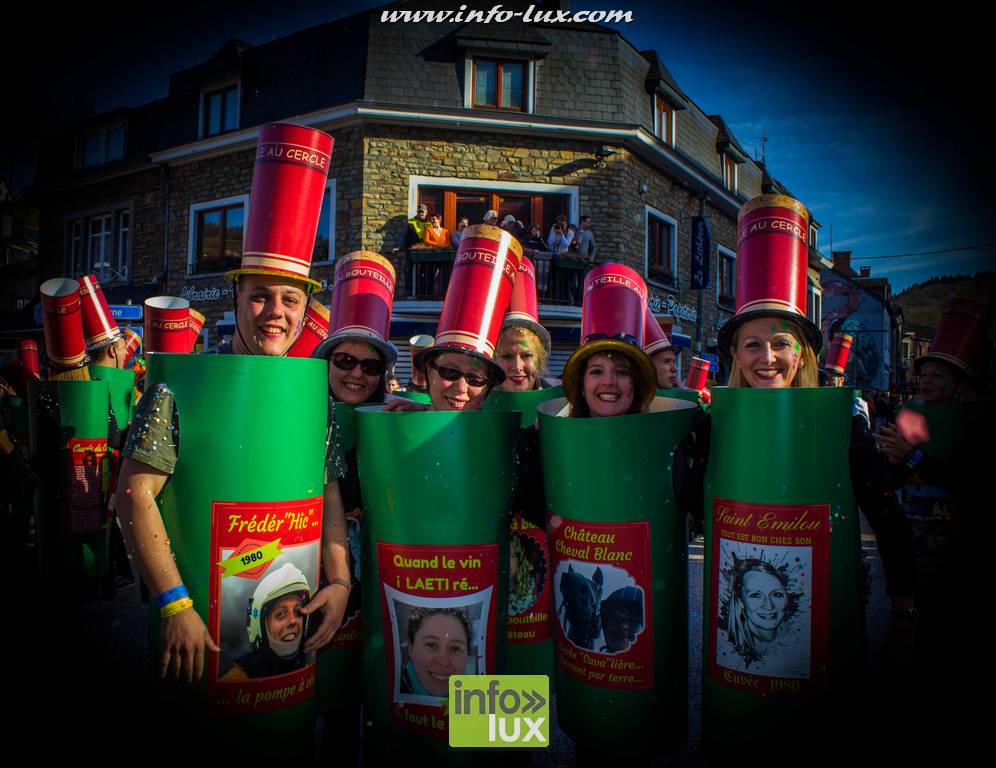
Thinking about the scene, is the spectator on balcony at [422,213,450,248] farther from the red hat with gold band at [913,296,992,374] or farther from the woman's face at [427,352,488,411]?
the woman's face at [427,352,488,411]

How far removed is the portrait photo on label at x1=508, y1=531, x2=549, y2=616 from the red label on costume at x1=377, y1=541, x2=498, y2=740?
1.97ft

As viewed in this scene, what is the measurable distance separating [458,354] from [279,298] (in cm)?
62

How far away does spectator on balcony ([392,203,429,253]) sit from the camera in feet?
35.8

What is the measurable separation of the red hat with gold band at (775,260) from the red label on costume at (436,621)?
1.22 meters

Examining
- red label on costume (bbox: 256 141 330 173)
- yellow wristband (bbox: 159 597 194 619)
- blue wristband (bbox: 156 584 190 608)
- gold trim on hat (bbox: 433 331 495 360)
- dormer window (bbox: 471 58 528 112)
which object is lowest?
yellow wristband (bbox: 159 597 194 619)

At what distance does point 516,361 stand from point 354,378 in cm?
95

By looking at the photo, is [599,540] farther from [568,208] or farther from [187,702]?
[568,208]

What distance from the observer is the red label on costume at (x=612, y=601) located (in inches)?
73.9

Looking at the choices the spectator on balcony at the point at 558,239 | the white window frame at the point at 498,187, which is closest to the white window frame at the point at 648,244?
the white window frame at the point at 498,187

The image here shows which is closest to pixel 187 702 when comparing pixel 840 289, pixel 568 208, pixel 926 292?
pixel 926 292

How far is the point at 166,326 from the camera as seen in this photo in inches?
136

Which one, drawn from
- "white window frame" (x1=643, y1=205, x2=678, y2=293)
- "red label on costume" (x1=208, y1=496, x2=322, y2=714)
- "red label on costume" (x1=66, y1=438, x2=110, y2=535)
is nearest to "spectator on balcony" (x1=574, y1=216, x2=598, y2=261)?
"white window frame" (x1=643, y1=205, x2=678, y2=293)

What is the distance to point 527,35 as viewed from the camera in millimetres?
11469

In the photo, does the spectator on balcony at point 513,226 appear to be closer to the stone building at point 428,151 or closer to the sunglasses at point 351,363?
the stone building at point 428,151
